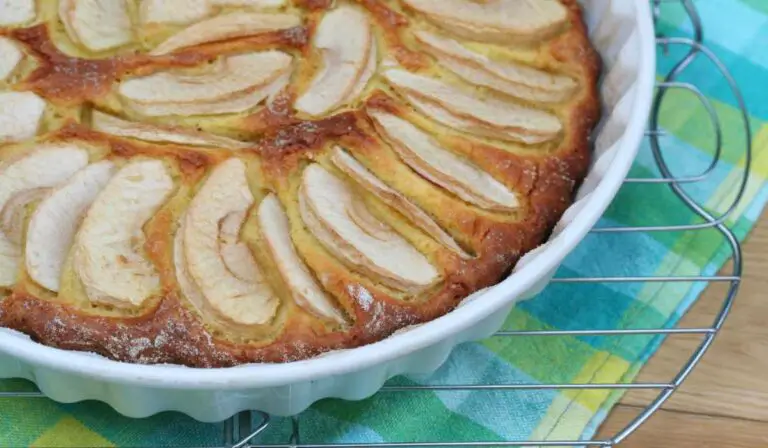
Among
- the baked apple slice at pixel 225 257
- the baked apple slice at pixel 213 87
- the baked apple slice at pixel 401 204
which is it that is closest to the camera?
the baked apple slice at pixel 225 257

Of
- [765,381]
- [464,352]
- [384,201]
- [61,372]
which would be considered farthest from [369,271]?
[765,381]

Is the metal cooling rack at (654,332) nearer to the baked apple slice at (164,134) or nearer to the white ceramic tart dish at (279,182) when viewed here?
the white ceramic tart dish at (279,182)

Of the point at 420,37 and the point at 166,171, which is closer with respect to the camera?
the point at 166,171

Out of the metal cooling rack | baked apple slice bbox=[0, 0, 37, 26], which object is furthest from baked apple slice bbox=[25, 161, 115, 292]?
baked apple slice bbox=[0, 0, 37, 26]

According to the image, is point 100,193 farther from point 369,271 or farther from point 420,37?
point 420,37

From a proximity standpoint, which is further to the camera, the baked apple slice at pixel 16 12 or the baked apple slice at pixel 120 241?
the baked apple slice at pixel 16 12

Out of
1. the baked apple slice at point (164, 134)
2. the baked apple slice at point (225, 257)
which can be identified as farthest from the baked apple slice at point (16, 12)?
the baked apple slice at point (225, 257)

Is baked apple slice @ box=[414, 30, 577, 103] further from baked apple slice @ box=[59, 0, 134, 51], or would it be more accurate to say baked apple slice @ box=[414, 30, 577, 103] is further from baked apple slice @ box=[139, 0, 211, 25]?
baked apple slice @ box=[59, 0, 134, 51]

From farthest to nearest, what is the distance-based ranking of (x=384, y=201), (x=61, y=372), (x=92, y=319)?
(x=384, y=201), (x=92, y=319), (x=61, y=372)
